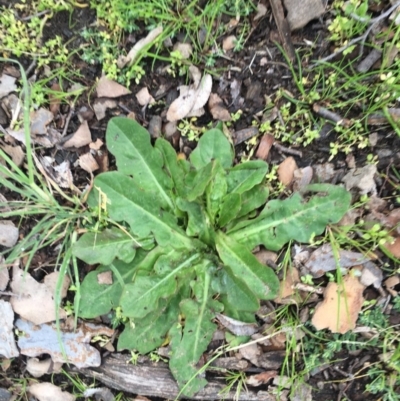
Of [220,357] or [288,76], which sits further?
[220,357]

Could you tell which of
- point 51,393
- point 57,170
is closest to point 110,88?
point 57,170

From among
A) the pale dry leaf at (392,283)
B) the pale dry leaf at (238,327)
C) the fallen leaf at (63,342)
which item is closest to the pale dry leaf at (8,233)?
the fallen leaf at (63,342)

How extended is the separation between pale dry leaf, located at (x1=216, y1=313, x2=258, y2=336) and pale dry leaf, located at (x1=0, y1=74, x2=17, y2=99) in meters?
1.49

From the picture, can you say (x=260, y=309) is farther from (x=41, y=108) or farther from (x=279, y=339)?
(x=41, y=108)

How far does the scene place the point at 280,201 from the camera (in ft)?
6.46

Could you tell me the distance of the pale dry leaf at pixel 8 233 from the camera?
221 centimetres

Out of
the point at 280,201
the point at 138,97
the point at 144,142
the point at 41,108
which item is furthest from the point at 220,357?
the point at 41,108

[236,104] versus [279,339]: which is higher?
[236,104]

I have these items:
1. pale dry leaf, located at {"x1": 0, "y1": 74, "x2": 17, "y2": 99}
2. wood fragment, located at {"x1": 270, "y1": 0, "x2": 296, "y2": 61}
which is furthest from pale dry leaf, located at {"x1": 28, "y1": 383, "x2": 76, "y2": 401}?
wood fragment, located at {"x1": 270, "y1": 0, "x2": 296, "y2": 61}

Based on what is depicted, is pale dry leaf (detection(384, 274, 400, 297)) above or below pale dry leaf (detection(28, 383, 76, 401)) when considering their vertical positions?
above

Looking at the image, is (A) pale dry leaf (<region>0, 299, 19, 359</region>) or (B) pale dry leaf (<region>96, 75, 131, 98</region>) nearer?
(B) pale dry leaf (<region>96, 75, 131, 98</region>)

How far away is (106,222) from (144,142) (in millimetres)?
435

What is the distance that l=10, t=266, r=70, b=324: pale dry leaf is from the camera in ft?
7.27

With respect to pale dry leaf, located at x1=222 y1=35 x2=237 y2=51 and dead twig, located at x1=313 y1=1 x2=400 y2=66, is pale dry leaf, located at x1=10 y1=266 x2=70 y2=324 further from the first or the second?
dead twig, located at x1=313 y1=1 x2=400 y2=66
